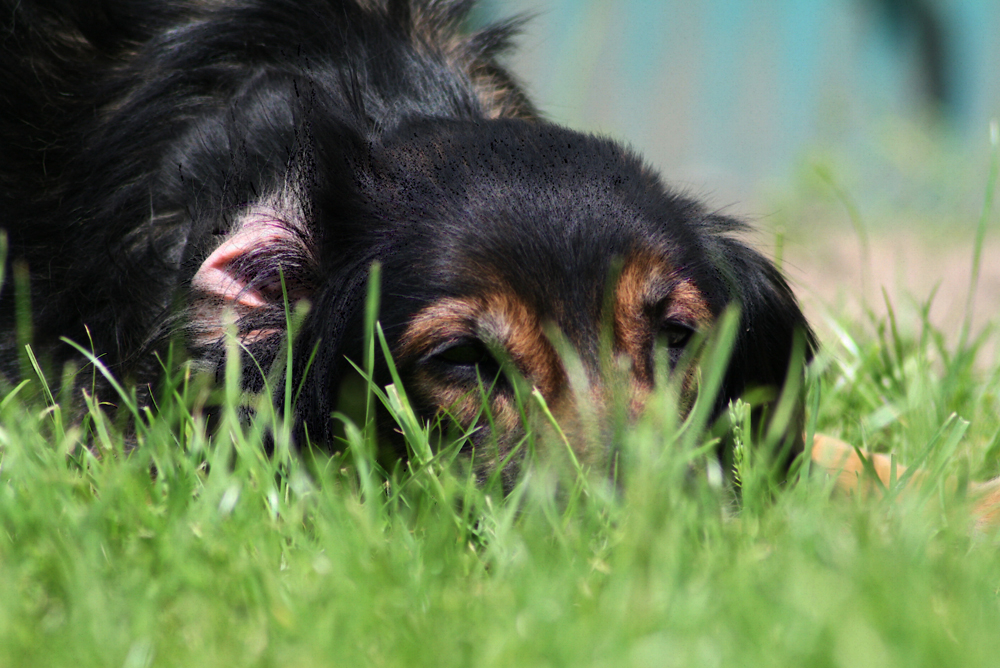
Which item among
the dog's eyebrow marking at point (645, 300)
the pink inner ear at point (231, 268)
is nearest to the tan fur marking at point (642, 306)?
the dog's eyebrow marking at point (645, 300)

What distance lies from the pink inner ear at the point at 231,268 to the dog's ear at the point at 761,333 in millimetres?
1158

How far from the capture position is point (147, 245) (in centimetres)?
256

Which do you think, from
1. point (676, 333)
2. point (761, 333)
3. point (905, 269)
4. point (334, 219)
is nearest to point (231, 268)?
point (334, 219)

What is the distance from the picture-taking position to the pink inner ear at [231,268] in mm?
2258

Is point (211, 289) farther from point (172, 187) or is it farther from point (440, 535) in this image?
point (440, 535)

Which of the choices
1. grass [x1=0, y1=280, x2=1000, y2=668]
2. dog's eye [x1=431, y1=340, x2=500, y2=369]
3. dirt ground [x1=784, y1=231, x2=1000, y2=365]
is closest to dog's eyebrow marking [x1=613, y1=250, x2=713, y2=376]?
dog's eye [x1=431, y1=340, x2=500, y2=369]

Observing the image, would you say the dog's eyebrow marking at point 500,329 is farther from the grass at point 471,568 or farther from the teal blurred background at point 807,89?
the teal blurred background at point 807,89

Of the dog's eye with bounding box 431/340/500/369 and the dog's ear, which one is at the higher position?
the dog's ear

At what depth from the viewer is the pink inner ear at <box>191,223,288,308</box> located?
88.9 inches

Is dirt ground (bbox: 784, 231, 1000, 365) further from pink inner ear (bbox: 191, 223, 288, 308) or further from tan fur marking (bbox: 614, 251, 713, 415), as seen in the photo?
pink inner ear (bbox: 191, 223, 288, 308)

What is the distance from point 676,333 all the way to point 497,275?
484 millimetres

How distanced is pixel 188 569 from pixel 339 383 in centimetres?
98

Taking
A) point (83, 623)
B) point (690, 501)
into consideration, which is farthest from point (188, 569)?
point (690, 501)

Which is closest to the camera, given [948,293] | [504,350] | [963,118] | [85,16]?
[504,350]
